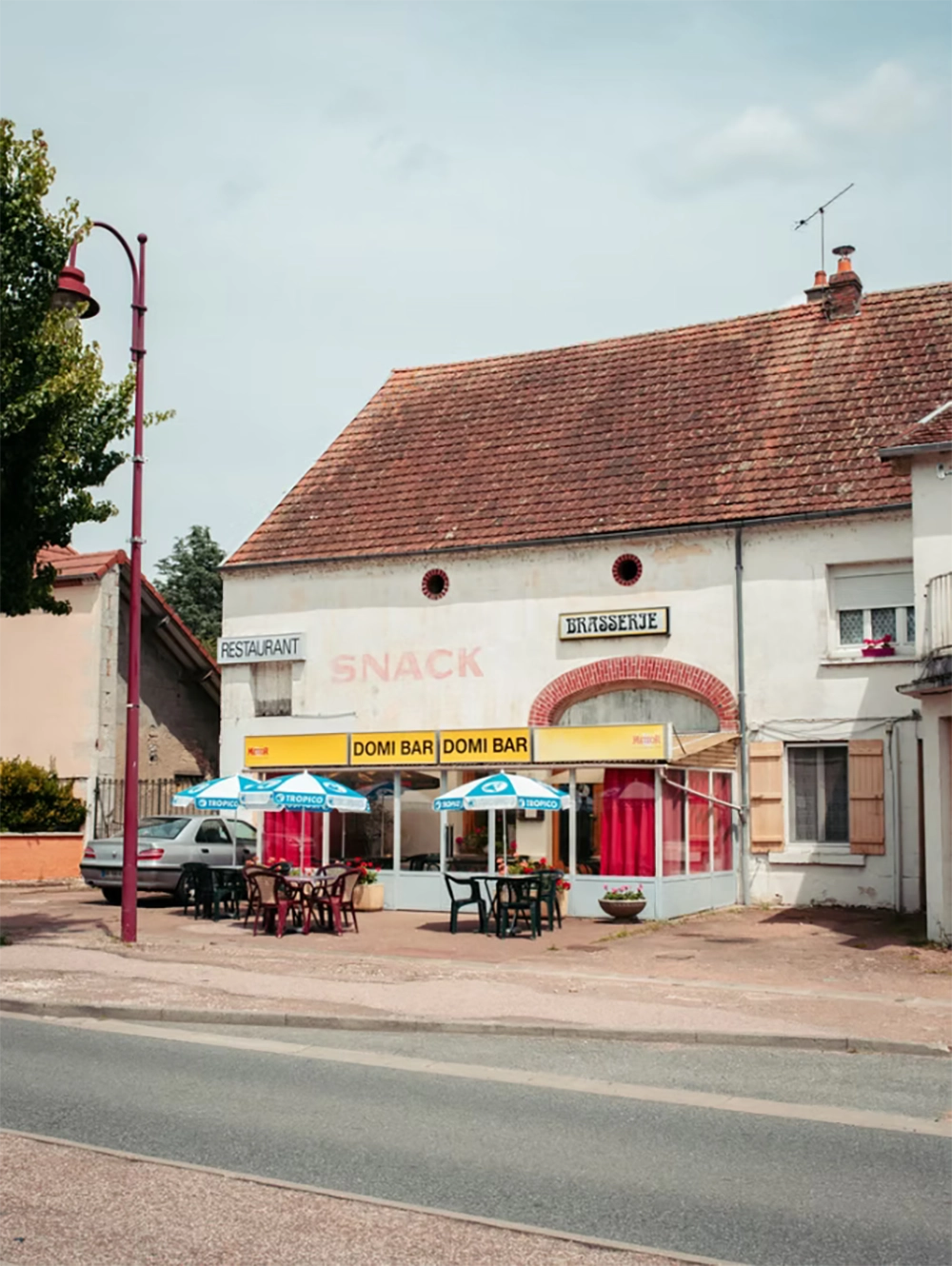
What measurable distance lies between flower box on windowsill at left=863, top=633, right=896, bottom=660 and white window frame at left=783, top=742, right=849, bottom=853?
4.68ft

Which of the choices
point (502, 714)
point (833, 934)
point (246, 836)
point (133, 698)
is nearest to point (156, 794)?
point (246, 836)

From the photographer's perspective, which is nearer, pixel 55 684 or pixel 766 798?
pixel 766 798

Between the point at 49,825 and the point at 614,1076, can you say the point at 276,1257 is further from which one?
the point at 49,825

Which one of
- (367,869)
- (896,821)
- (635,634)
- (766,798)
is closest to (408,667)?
(635,634)

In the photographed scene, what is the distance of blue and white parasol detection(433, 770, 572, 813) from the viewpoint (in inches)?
756

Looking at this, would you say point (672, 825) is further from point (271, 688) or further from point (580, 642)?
point (271, 688)

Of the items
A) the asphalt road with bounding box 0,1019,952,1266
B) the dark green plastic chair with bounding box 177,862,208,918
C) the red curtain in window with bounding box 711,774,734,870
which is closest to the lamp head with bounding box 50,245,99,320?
the asphalt road with bounding box 0,1019,952,1266

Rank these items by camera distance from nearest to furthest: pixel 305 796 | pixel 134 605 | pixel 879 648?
1. pixel 134 605
2. pixel 305 796
3. pixel 879 648

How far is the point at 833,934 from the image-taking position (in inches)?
738

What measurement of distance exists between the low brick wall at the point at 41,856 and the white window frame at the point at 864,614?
15.2 metres

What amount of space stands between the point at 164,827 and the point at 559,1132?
56.8 ft

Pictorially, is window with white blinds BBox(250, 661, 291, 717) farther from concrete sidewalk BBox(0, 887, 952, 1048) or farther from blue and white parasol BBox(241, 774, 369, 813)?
concrete sidewalk BBox(0, 887, 952, 1048)

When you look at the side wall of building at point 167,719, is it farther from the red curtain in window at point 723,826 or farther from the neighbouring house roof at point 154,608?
the red curtain in window at point 723,826

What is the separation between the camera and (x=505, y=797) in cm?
1919
